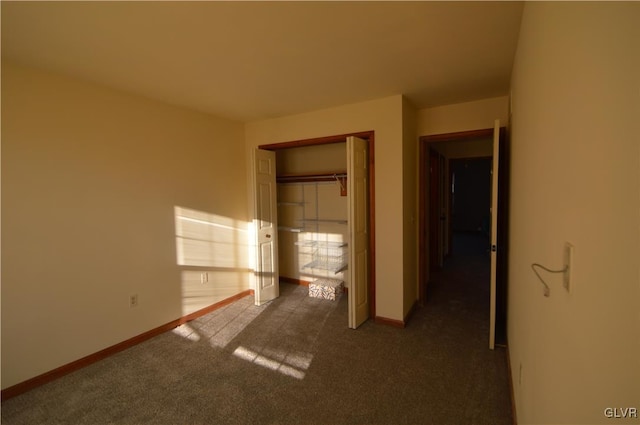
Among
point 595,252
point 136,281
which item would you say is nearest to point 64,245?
point 136,281

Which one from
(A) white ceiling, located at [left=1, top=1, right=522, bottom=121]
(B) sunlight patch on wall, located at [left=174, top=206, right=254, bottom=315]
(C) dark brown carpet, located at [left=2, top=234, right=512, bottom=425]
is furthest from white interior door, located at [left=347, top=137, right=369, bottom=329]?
(B) sunlight patch on wall, located at [left=174, top=206, right=254, bottom=315]

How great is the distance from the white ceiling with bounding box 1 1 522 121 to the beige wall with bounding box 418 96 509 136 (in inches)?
8.2

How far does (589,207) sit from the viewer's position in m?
0.73

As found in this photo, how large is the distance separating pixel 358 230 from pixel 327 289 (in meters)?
1.24

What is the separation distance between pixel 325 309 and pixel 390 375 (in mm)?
1424

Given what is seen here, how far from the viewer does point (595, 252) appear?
697mm

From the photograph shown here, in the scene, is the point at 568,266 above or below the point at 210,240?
above

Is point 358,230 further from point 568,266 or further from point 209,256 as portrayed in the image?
point 568,266

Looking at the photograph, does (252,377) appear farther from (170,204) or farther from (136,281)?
(170,204)

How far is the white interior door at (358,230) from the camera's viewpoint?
309cm

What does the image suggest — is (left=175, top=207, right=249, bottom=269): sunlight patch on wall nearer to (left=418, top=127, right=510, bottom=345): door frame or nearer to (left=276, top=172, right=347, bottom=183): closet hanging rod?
(left=276, top=172, right=347, bottom=183): closet hanging rod

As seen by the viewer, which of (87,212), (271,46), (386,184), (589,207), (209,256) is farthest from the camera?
(209,256)

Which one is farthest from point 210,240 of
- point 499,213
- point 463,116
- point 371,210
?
point 463,116

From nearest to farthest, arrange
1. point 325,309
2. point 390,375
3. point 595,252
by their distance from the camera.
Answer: point 595,252 < point 390,375 < point 325,309
